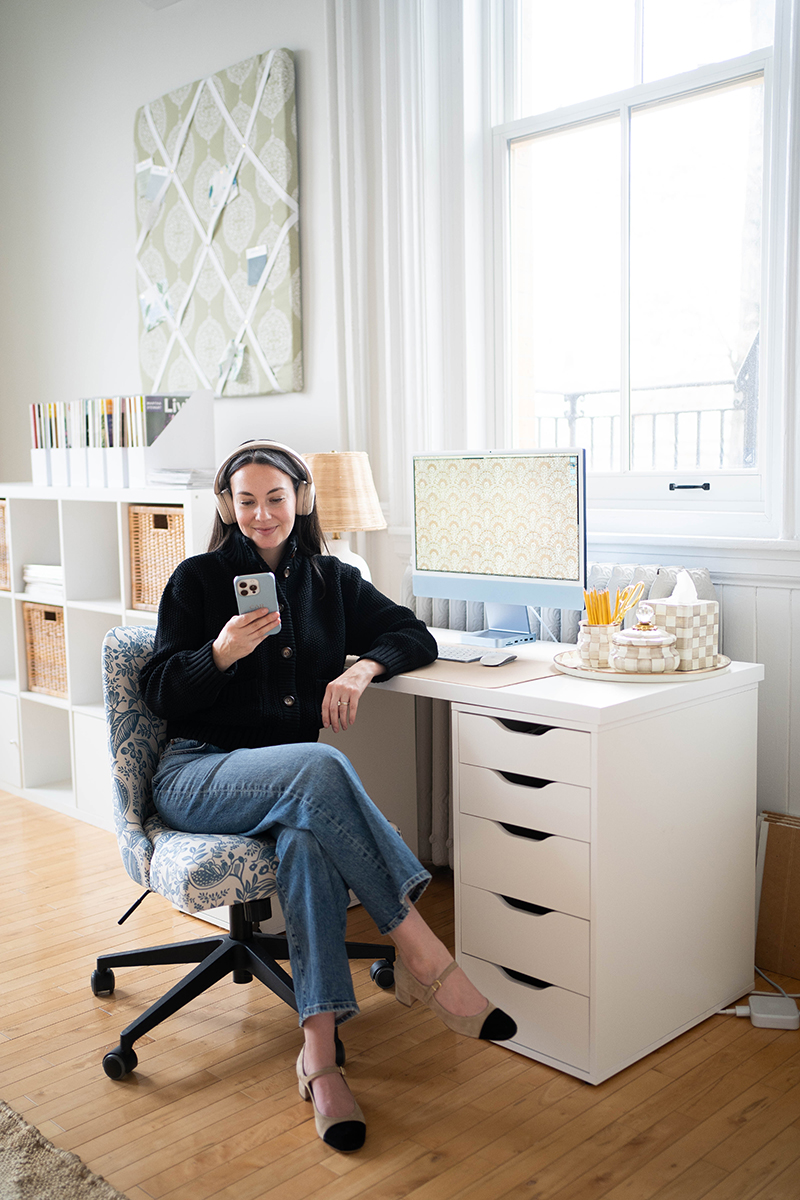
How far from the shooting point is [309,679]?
213 centimetres

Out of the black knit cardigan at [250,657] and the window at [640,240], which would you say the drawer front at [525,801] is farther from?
the window at [640,240]

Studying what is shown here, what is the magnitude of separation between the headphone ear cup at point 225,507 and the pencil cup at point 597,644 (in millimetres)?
748

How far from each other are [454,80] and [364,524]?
116 centimetres

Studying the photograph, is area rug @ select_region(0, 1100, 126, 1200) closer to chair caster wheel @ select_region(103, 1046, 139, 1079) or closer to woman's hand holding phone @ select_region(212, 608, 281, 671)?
chair caster wheel @ select_region(103, 1046, 139, 1079)

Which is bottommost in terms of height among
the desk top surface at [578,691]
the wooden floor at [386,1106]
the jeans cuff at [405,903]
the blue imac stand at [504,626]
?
the wooden floor at [386,1106]

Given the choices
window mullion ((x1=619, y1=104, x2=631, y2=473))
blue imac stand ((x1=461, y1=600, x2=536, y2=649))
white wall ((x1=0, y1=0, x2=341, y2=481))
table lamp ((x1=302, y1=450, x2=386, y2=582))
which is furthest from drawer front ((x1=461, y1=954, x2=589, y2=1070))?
white wall ((x1=0, y1=0, x2=341, y2=481))

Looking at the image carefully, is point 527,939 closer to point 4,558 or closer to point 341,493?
point 341,493

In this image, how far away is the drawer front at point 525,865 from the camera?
71.9 inches

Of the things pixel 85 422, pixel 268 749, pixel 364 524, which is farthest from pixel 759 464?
pixel 85 422

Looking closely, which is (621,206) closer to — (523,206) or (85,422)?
(523,206)

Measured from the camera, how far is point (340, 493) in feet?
8.66

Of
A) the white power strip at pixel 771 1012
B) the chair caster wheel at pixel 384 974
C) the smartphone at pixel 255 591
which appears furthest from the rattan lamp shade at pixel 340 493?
the white power strip at pixel 771 1012

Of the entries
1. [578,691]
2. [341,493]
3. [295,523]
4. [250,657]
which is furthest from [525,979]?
[341,493]

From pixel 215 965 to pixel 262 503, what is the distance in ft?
2.90
